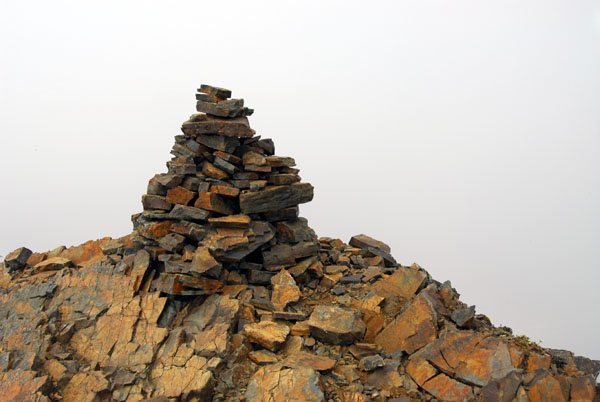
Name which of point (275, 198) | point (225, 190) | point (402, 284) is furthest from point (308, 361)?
point (225, 190)

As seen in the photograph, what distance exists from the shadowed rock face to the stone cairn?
0.18ft

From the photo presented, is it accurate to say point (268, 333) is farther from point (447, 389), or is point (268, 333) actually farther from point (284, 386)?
point (447, 389)

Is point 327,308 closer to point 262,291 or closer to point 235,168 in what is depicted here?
point 262,291

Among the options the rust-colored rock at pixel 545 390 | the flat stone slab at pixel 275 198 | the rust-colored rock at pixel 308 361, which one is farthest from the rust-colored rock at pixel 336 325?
the rust-colored rock at pixel 545 390

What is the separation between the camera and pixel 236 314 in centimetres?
1211

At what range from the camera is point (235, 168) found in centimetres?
1460

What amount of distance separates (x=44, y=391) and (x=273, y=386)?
18.3 ft

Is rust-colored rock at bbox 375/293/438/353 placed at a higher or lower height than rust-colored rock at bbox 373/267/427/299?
lower

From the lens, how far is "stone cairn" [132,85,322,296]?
45.1ft

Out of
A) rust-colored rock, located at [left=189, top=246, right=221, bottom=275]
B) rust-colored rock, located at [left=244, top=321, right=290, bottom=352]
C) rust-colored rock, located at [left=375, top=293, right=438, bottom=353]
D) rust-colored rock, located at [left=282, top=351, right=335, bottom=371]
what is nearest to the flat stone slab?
rust-colored rock, located at [left=189, top=246, right=221, bottom=275]

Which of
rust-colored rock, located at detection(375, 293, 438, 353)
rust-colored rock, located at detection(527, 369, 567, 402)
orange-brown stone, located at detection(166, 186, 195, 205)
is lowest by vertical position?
rust-colored rock, located at detection(527, 369, 567, 402)

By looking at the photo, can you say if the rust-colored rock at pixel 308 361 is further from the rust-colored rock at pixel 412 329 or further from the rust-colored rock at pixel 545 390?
the rust-colored rock at pixel 545 390

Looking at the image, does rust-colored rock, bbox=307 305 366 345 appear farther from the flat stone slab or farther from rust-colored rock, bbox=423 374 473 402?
the flat stone slab

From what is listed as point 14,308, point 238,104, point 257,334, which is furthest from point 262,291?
point 14,308
